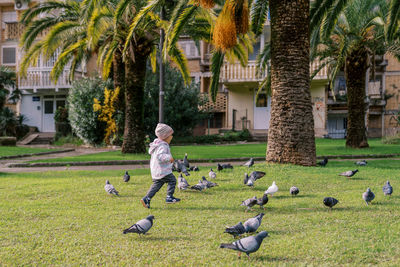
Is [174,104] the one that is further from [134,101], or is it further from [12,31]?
[12,31]

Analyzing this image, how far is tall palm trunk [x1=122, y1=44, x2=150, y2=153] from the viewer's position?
15.6 meters

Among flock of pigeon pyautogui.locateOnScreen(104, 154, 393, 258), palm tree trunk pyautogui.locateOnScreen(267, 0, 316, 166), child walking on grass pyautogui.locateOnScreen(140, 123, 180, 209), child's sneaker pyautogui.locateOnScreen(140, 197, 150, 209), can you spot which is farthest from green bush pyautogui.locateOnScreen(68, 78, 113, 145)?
child's sneaker pyautogui.locateOnScreen(140, 197, 150, 209)

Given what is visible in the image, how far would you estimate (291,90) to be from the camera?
10.1 meters

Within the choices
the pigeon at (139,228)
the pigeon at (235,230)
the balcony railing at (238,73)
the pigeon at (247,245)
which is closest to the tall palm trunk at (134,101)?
the pigeon at (139,228)

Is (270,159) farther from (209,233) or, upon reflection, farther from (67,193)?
(209,233)

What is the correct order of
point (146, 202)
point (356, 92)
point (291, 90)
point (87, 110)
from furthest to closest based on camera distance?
point (87, 110)
point (356, 92)
point (291, 90)
point (146, 202)

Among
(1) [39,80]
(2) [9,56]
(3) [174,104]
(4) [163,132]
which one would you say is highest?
(2) [9,56]

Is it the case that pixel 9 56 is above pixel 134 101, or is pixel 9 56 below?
above

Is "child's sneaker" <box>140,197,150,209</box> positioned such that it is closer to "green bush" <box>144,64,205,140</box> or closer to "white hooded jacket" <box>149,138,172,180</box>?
"white hooded jacket" <box>149,138,172,180</box>

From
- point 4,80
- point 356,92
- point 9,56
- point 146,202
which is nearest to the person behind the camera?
point 146,202

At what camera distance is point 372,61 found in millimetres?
17859

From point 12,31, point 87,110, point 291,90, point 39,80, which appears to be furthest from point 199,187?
point 12,31

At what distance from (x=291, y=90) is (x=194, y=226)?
21.2 ft

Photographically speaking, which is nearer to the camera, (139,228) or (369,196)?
(139,228)
